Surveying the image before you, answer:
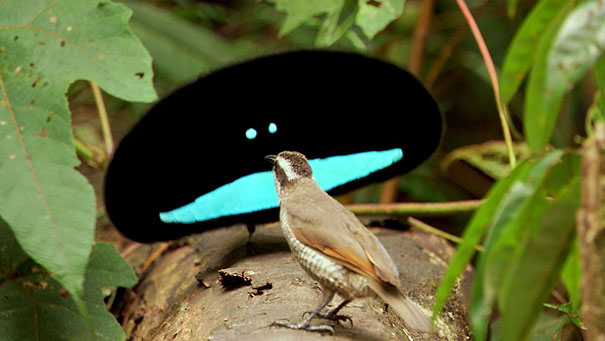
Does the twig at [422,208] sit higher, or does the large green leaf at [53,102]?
the large green leaf at [53,102]

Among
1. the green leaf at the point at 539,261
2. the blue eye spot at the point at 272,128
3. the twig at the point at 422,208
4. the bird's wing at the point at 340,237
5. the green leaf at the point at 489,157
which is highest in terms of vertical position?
the green leaf at the point at 539,261

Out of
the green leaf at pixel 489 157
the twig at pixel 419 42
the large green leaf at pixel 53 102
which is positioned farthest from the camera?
the twig at pixel 419 42

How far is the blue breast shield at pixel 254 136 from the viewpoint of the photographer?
1432 millimetres

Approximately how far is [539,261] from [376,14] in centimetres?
92

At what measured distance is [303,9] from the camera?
1835 mm

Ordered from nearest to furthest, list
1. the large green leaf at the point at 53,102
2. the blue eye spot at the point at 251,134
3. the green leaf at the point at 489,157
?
the large green leaf at the point at 53,102
the blue eye spot at the point at 251,134
the green leaf at the point at 489,157

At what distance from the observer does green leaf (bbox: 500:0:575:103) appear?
837 mm

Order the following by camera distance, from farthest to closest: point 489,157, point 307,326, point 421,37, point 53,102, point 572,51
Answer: point 421,37, point 489,157, point 53,102, point 307,326, point 572,51

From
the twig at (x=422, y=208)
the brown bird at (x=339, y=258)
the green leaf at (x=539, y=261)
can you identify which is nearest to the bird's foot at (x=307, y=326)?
the brown bird at (x=339, y=258)

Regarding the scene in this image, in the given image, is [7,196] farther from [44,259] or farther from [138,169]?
[138,169]

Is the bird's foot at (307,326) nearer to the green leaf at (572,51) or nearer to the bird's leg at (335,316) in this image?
the bird's leg at (335,316)

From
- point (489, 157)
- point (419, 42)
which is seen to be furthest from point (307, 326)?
point (419, 42)

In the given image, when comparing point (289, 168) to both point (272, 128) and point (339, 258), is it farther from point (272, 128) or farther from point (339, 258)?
point (339, 258)

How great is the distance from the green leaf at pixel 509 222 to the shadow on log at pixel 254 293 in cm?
33
